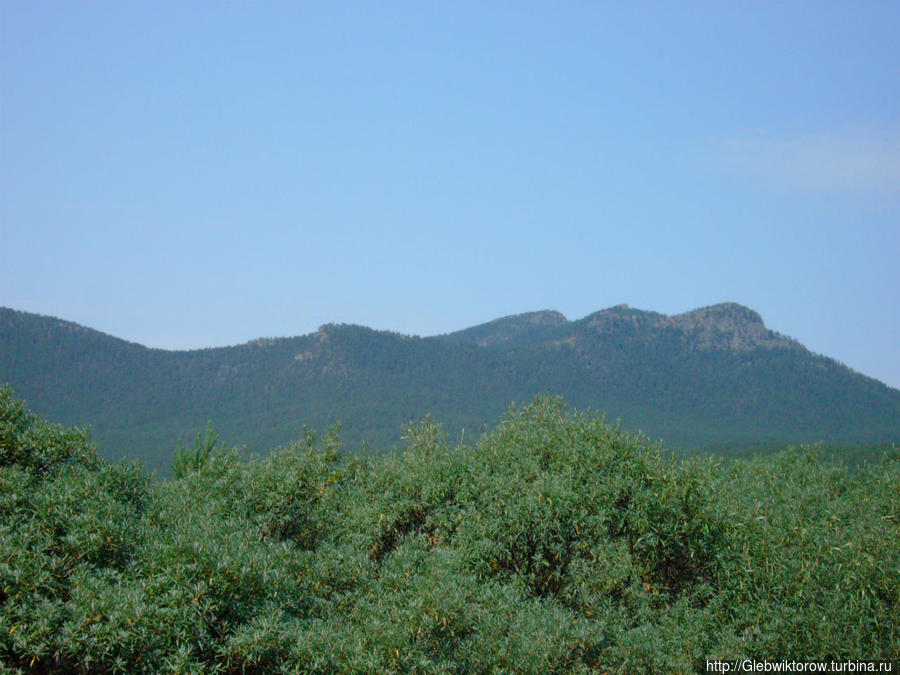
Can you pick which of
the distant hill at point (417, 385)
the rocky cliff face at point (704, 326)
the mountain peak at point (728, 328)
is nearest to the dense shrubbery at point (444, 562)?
the distant hill at point (417, 385)

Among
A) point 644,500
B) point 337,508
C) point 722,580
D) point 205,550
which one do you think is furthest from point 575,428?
point 205,550

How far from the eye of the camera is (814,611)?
1104 cm

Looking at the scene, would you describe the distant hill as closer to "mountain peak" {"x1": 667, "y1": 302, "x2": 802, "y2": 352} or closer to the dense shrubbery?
"mountain peak" {"x1": 667, "y1": 302, "x2": 802, "y2": 352}

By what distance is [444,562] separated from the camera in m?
12.6

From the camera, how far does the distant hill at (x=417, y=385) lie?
102000mm

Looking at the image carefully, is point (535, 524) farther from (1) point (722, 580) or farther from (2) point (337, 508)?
(2) point (337, 508)

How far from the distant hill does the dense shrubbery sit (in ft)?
241

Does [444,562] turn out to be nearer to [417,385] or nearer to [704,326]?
[417,385]

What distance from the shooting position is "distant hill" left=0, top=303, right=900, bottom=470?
335ft

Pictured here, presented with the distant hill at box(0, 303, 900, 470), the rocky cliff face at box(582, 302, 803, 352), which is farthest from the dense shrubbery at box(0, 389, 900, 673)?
the rocky cliff face at box(582, 302, 803, 352)

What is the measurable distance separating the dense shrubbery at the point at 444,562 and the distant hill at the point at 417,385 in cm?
7345

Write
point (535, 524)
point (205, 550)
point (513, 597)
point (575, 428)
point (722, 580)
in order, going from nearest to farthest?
point (205, 550), point (513, 597), point (722, 580), point (535, 524), point (575, 428)

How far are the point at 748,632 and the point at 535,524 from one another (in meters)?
3.66

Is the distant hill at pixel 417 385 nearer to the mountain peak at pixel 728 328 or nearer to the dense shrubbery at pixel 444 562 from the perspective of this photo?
the mountain peak at pixel 728 328
